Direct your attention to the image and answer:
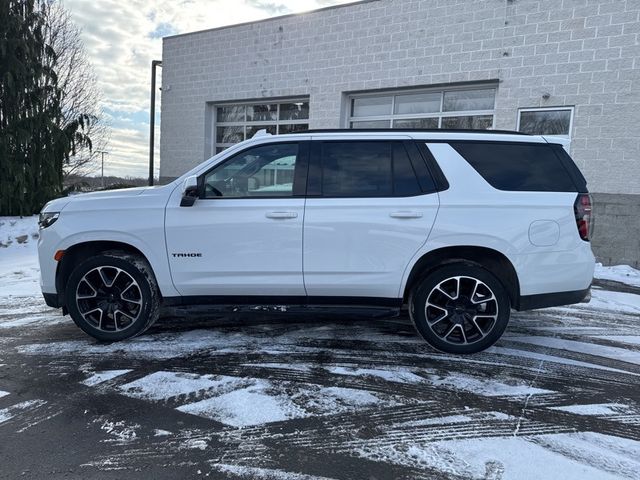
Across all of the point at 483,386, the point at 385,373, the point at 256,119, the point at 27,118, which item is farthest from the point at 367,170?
the point at 27,118

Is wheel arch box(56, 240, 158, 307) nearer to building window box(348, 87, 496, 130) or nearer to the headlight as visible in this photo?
the headlight

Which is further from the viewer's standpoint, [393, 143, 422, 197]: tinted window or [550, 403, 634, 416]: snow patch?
[393, 143, 422, 197]: tinted window

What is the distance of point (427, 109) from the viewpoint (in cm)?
1076

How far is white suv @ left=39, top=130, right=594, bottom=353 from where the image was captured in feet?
13.1

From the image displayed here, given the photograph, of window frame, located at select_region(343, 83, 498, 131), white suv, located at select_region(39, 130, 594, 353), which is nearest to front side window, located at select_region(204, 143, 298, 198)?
white suv, located at select_region(39, 130, 594, 353)

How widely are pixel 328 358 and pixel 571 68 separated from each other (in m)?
8.32

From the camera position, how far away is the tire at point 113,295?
4188 millimetres

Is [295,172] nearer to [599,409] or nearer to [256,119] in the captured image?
[599,409]

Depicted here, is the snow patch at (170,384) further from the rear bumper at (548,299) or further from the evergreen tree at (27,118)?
the evergreen tree at (27,118)

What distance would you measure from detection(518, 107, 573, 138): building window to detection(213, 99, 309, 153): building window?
217 inches

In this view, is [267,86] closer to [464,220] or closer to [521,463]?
[464,220]

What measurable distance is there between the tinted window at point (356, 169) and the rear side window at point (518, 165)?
0.67 metres

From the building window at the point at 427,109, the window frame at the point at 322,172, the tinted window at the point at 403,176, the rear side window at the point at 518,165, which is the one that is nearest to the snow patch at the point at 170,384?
the window frame at the point at 322,172

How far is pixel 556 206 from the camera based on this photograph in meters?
3.95
